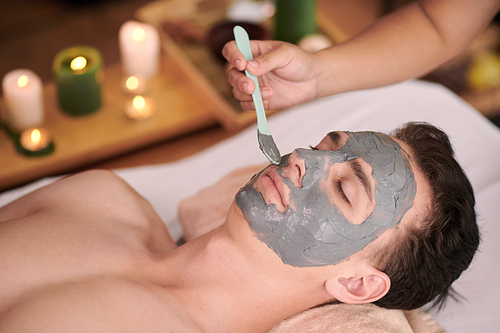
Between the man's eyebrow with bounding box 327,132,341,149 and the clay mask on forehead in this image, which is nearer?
the clay mask on forehead

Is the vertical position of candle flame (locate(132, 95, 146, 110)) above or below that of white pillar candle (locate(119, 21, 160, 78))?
below

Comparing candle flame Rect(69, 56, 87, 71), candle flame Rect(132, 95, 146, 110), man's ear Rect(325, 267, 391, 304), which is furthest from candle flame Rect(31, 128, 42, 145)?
man's ear Rect(325, 267, 391, 304)

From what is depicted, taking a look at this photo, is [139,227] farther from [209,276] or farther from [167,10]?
[167,10]

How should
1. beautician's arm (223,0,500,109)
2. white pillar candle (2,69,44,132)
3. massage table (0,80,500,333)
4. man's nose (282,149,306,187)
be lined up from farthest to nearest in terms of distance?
white pillar candle (2,69,44,132), massage table (0,80,500,333), beautician's arm (223,0,500,109), man's nose (282,149,306,187)

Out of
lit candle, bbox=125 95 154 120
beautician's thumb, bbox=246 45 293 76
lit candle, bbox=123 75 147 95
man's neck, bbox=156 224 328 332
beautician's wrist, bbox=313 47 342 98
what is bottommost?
man's neck, bbox=156 224 328 332

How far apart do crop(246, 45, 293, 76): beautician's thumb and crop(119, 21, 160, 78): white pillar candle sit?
3.36 ft

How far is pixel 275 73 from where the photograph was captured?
126cm

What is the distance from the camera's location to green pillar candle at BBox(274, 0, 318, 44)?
2.03m

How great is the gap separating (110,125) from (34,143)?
1.03ft

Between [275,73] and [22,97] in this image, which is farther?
[22,97]

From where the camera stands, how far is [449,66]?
8.73ft

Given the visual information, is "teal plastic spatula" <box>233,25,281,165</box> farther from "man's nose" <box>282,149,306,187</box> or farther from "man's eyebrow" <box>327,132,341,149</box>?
"man's eyebrow" <box>327,132,341,149</box>

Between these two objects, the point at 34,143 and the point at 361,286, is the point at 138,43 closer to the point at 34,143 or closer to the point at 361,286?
the point at 34,143

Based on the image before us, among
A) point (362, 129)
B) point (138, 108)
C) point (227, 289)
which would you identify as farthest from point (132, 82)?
point (227, 289)
